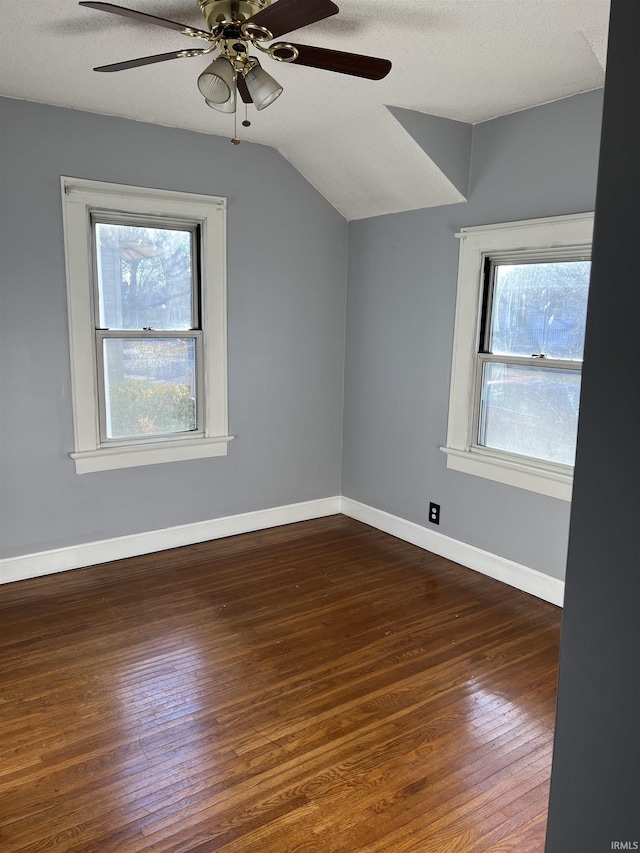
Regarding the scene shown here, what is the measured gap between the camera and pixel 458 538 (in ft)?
12.4

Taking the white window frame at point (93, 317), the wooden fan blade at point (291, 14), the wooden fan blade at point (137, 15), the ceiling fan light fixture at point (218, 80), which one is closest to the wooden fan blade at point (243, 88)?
the ceiling fan light fixture at point (218, 80)

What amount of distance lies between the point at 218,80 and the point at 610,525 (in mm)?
2017

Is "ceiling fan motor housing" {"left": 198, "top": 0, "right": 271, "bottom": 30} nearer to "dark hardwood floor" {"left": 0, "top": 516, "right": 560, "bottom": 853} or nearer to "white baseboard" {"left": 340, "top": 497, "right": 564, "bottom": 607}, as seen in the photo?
"dark hardwood floor" {"left": 0, "top": 516, "right": 560, "bottom": 853}

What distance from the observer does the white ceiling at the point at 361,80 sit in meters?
2.19

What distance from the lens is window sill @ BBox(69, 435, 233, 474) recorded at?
3523 millimetres

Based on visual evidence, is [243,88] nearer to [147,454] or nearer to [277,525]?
[147,454]

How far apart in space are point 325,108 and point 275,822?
3228 millimetres

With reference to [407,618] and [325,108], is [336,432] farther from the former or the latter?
[325,108]

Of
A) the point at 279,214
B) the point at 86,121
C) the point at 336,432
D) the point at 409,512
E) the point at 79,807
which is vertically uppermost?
the point at 86,121

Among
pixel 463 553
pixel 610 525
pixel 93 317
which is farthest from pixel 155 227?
pixel 610 525

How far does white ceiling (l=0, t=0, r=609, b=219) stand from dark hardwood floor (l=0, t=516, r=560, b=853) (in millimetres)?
2509

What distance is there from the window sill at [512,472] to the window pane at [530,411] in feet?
0.27

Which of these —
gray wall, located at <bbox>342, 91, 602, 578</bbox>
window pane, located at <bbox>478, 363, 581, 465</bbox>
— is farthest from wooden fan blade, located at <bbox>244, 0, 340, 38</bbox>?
window pane, located at <bbox>478, 363, 581, 465</bbox>

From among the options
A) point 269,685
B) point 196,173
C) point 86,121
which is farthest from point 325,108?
point 269,685
